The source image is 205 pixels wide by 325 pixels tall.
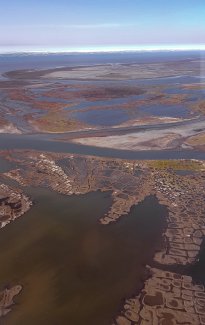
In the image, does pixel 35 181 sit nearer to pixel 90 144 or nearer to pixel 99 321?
pixel 90 144

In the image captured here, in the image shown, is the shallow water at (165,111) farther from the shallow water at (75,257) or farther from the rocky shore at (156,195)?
the shallow water at (75,257)

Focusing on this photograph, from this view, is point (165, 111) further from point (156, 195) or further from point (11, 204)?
point (11, 204)

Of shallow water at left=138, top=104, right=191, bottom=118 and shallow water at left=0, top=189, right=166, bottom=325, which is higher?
shallow water at left=138, top=104, right=191, bottom=118

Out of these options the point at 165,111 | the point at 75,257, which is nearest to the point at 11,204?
the point at 75,257

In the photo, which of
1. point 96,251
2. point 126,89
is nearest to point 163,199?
point 96,251

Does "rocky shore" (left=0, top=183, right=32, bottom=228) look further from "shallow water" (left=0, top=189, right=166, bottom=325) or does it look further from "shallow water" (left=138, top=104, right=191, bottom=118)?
"shallow water" (left=138, top=104, right=191, bottom=118)

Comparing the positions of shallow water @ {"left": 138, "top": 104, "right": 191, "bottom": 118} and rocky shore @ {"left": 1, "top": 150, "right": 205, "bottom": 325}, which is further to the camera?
shallow water @ {"left": 138, "top": 104, "right": 191, "bottom": 118}

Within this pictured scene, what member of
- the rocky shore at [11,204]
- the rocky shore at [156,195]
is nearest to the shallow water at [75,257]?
the rocky shore at [11,204]

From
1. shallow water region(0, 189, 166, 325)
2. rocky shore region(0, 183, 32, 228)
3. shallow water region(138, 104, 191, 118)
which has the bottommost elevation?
shallow water region(0, 189, 166, 325)

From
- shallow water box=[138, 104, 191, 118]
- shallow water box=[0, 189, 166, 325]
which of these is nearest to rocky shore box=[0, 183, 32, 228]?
shallow water box=[0, 189, 166, 325]
